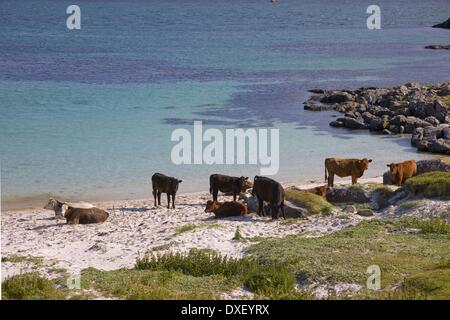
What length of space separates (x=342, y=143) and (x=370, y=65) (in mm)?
38273

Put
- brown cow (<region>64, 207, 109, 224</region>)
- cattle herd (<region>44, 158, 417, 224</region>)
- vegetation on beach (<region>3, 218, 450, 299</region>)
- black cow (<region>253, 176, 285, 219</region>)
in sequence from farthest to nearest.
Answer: brown cow (<region>64, 207, 109, 224</region>), cattle herd (<region>44, 158, 417, 224</region>), black cow (<region>253, 176, 285, 219</region>), vegetation on beach (<region>3, 218, 450, 299</region>)

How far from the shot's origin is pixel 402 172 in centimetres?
2644

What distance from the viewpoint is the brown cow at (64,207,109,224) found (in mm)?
23188

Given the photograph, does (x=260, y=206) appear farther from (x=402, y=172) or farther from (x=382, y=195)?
(x=402, y=172)

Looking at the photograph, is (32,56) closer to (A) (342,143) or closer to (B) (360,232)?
(A) (342,143)

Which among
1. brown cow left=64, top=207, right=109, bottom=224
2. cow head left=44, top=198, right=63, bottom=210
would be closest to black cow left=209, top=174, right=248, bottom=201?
brown cow left=64, top=207, right=109, bottom=224

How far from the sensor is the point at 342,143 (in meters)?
39.0

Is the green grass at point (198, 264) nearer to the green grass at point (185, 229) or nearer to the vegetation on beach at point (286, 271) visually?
the vegetation on beach at point (286, 271)

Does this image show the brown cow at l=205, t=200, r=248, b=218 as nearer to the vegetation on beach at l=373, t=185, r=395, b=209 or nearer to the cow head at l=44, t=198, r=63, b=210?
the vegetation on beach at l=373, t=185, r=395, b=209

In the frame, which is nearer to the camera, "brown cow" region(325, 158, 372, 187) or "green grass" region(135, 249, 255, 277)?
"green grass" region(135, 249, 255, 277)

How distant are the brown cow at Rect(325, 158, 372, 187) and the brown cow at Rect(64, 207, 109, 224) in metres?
8.16

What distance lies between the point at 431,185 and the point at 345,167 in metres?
4.95

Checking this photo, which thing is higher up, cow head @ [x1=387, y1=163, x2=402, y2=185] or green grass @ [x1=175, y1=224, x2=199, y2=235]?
cow head @ [x1=387, y1=163, x2=402, y2=185]

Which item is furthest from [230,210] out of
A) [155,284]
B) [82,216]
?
[155,284]
